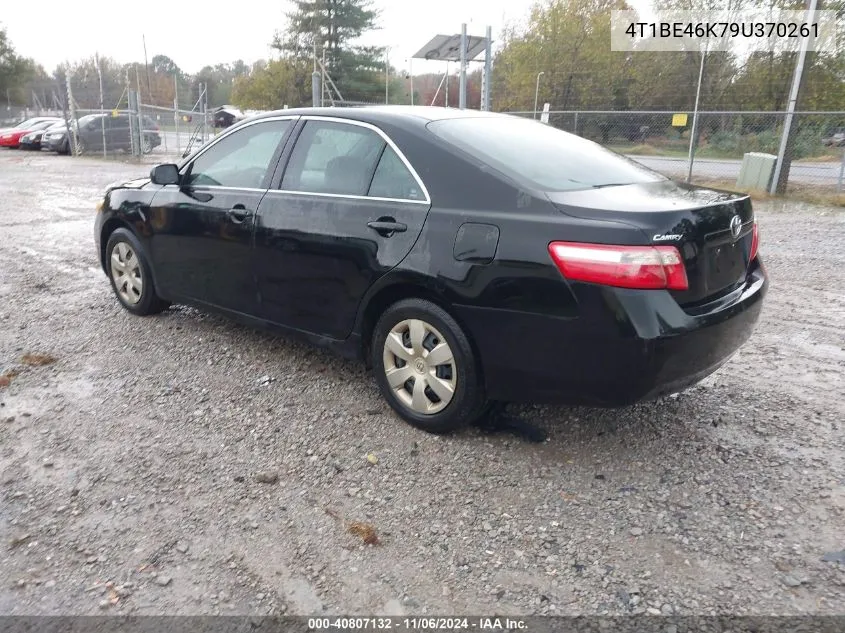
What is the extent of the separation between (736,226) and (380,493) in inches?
80.6

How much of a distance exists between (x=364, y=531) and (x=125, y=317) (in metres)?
3.47

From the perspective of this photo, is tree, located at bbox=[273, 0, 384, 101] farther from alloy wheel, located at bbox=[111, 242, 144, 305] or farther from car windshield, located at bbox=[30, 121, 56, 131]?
alloy wheel, located at bbox=[111, 242, 144, 305]

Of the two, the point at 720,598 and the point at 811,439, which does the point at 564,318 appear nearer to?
the point at 720,598

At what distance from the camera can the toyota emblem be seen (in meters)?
3.19

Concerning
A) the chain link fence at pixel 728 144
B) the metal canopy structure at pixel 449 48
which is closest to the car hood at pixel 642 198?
the metal canopy structure at pixel 449 48

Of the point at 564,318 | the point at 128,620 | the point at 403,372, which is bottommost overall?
the point at 128,620

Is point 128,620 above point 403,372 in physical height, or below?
below

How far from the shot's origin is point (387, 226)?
3.47 metres

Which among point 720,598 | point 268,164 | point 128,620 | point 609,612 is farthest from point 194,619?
point 268,164

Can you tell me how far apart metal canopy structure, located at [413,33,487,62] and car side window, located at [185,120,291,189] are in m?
10.1

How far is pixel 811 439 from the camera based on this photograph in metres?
3.44

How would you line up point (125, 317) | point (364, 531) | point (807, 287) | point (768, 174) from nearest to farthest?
1. point (364, 531)
2. point (125, 317)
3. point (807, 287)
4. point (768, 174)

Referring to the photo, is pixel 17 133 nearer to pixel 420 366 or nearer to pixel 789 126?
pixel 789 126

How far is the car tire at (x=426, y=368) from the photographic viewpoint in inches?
128
